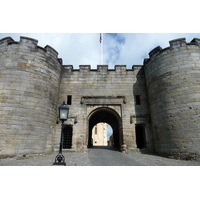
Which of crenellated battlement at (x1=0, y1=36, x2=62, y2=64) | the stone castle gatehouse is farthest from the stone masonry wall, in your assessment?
crenellated battlement at (x1=0, y1=36, x2=62, y2=64)

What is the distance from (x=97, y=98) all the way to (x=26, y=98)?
196 inches

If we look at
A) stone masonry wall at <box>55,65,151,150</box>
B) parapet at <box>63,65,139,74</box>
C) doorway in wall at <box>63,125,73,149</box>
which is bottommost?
doorway in wall at <box>63,125,73,149</box>

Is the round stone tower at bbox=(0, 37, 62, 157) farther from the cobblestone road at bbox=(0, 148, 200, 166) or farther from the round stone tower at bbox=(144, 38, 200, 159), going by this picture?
the round stone tower at bbox=(144, 38, 200, 159)

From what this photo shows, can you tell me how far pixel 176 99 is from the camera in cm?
766

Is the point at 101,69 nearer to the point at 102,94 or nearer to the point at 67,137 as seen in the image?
the point at 102,94

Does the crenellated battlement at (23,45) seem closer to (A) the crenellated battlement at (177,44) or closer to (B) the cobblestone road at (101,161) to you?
(B) the cobblestone road at (101,161)

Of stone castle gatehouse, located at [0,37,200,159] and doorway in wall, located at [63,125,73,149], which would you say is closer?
stone castle gatehouse, located at [0,37,200,159]

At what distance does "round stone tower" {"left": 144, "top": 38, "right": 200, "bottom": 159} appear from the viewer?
691 cm

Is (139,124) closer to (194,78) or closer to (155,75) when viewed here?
(155,75)

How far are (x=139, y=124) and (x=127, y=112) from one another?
1.26 meters

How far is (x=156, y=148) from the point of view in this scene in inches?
343

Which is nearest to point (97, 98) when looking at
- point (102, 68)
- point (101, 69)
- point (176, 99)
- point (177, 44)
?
point (101, 69)

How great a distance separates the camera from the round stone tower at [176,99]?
6906 millimetres

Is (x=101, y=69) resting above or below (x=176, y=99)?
above
